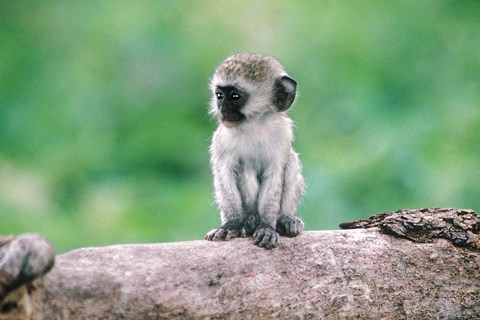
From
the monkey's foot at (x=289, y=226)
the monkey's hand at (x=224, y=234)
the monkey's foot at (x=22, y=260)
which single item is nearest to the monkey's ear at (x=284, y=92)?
the monkey's foot at (x=289, y=226)

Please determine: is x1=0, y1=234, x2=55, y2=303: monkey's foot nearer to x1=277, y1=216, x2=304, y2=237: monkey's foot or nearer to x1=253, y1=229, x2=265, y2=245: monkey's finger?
x1=253, y1=229, x2=265, y2=245: monkey's finger

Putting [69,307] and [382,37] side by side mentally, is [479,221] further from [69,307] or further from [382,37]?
[382,37]

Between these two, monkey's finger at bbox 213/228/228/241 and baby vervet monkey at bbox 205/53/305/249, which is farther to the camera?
baby vervet monkey at bbox 205/53/305/249

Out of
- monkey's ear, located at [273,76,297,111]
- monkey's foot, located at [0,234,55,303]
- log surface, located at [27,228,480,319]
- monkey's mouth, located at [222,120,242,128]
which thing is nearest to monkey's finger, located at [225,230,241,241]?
log surface, located at [27,228,480,319]

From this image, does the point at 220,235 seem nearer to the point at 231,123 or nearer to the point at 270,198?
the point at 270,198

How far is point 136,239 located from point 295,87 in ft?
14.3

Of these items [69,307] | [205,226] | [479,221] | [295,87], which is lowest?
[69,307]

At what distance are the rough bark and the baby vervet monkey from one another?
2.59 ft

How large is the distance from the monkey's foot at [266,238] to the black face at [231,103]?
3.28 ft

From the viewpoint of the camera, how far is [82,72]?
539 inches

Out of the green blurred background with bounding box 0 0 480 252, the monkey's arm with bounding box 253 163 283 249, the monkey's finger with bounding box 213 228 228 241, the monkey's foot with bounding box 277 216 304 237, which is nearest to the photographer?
the monkey's finger with bounding box 213 228 228 241

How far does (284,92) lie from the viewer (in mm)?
7738

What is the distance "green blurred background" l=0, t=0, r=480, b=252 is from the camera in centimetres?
1185

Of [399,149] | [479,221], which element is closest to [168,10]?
[399,149]
